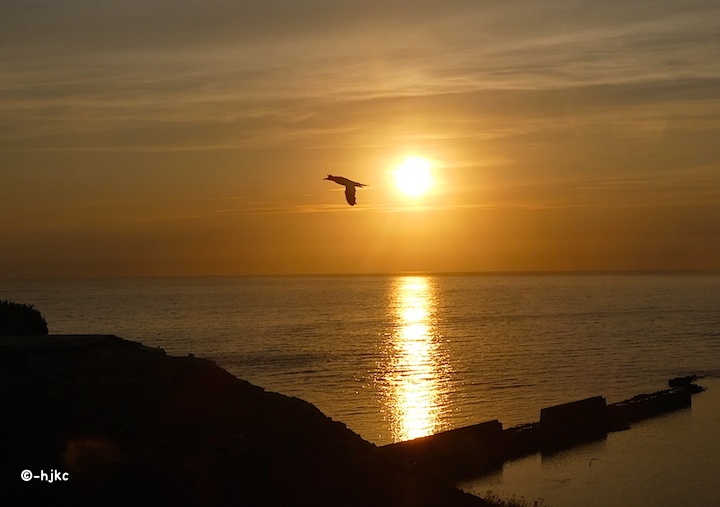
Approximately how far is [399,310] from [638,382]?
12356 centimetres

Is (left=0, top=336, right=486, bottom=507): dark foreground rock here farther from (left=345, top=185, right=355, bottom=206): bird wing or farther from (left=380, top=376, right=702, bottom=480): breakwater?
(left=380, top=376, right=702, bottom=480): breakwater

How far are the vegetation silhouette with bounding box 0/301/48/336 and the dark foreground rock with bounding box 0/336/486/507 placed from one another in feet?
30.7

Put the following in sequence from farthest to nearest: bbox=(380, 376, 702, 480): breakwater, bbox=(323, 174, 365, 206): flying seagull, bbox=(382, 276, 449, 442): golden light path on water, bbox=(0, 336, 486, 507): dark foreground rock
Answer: bbox=(382, 276, 449, 442): golden light path on water < bbox=(380, 376, 702, 480): breakwater < bbox=(323, 174, 365, 206): flying seagull < bbox=(0, 336, 486, 507): dark foreground rock

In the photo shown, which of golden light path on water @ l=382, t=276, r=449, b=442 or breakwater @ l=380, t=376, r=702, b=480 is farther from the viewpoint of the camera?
golden light path on water @ l=382, t=276, r=449, b=442

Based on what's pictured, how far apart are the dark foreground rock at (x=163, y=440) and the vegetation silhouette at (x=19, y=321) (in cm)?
937

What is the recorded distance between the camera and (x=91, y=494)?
12.0 m

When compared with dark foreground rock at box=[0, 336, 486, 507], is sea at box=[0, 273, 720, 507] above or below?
above

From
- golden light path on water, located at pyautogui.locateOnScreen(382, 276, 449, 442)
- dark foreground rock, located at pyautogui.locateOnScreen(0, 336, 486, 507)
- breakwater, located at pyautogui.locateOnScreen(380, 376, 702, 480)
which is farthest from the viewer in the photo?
golden light path on water, located at pyautogui.locateOnScreen(382, 276, 449, 442)

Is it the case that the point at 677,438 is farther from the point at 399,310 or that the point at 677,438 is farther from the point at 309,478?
the point at 399,310

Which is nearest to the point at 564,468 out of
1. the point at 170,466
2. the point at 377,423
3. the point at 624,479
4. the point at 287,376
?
the point at 624,479

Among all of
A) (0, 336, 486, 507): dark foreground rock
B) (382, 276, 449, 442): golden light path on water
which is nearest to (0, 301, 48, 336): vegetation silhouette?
(0, 336, 486, 507): dark foreground rock

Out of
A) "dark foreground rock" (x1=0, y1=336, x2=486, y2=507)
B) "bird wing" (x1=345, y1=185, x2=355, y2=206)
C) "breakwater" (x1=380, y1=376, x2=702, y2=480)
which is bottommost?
"dark foreground rock" (x1=0, y1=336, x2=486, y2=507)

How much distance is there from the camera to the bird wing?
69.4 feet

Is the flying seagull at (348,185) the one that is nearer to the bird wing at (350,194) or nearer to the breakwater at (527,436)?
the bird wing at (350,194)
